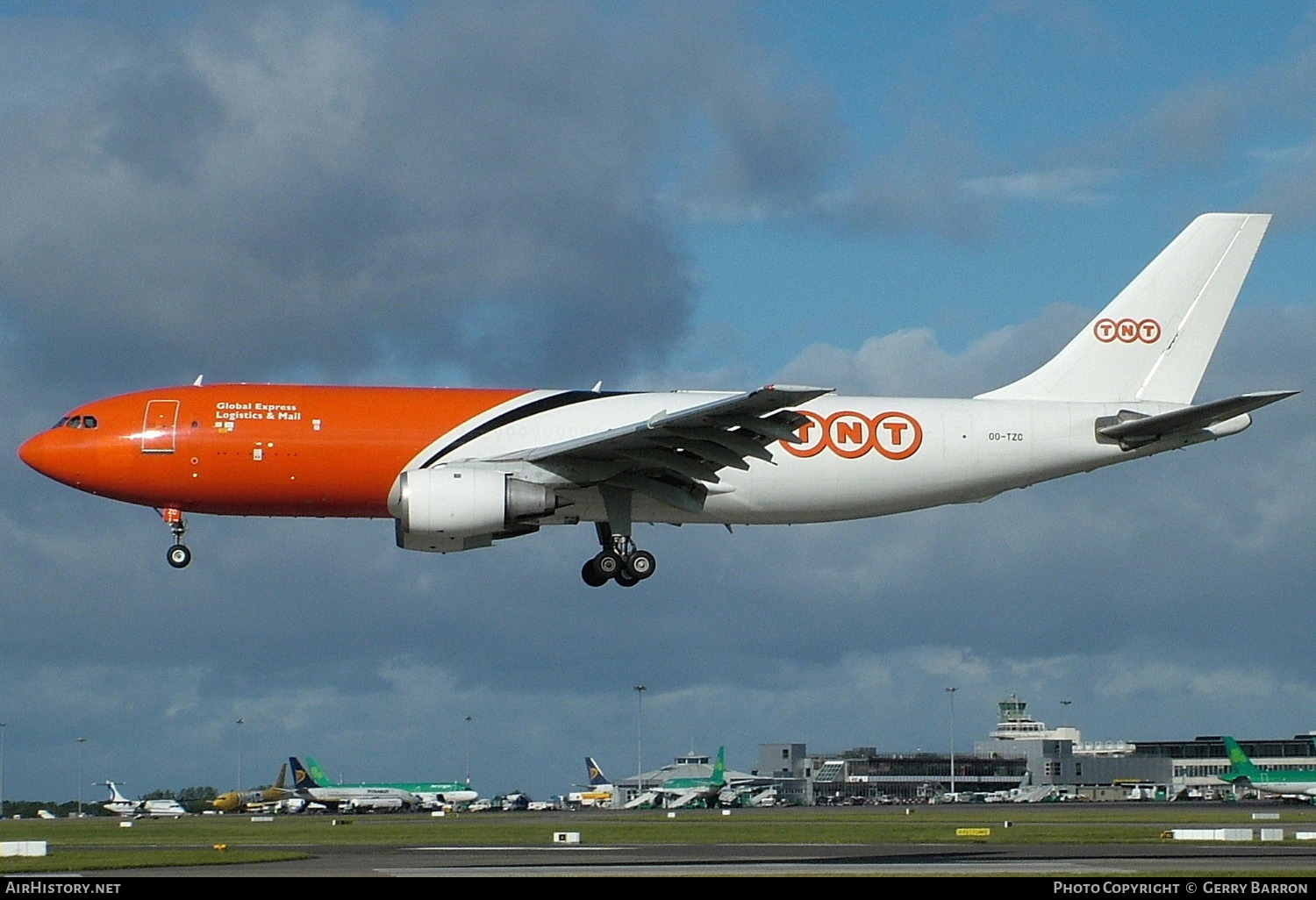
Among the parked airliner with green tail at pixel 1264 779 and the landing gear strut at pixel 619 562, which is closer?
the landing gear strut at pixel 619 562

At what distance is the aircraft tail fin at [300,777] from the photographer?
129500mm

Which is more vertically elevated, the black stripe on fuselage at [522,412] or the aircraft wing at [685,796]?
the black stripe on fuselage at [522,412]

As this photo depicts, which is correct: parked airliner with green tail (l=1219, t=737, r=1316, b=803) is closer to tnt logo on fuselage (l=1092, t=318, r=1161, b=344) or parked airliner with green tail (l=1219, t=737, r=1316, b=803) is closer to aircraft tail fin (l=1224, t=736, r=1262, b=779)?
aircraft tail fin (l=1224, t=736, r=1262, b=779)

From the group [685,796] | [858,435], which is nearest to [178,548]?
[858,435]

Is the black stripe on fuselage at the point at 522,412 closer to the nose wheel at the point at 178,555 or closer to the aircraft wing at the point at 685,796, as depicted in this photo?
the nose wheel at the point at 178,555

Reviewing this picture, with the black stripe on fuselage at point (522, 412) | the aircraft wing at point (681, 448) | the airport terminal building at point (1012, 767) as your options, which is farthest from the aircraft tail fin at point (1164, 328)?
the airport terminal building at point (1012, 767)

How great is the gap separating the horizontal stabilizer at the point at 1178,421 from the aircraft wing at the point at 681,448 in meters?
9.81

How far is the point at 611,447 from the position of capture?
40656 millimetres

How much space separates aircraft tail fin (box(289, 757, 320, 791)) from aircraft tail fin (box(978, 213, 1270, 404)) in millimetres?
94141

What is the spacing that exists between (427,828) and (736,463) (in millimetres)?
33327

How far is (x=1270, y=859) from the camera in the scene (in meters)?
37.6
